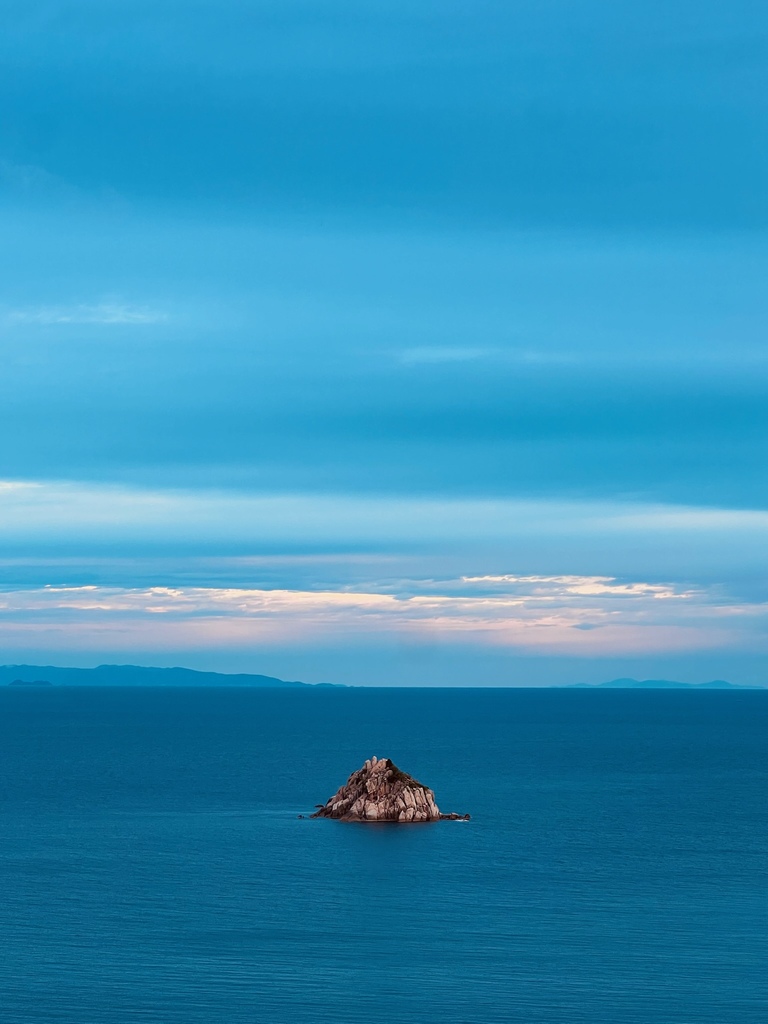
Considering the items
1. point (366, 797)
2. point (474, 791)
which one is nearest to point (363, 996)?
point (366, 797)

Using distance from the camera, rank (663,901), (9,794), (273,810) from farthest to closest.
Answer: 1. (9,794)
2. (273,810)
3. (663,901)

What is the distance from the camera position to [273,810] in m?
171

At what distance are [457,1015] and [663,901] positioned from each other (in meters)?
39.3

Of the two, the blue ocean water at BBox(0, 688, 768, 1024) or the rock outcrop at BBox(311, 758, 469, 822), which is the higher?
the rock outcrop at BBox(311, 758, 469, 822)

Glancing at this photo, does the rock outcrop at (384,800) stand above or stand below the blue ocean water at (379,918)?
above

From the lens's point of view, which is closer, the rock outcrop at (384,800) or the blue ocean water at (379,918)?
the blue ocean water at (379,918)

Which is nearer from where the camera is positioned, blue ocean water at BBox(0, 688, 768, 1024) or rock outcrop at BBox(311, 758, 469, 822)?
blue ocean water at BBox(0, 688, 768, 1024)

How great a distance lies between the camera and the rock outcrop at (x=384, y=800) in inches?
6216

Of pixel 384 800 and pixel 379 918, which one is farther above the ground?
pixel 384 800

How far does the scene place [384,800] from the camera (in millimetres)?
158000

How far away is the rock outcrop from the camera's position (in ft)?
518

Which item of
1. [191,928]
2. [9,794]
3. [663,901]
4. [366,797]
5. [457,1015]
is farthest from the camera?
[9,794]

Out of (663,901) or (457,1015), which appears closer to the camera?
(457,1015)

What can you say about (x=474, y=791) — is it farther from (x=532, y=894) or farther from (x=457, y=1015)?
(x=457, y=1015)
